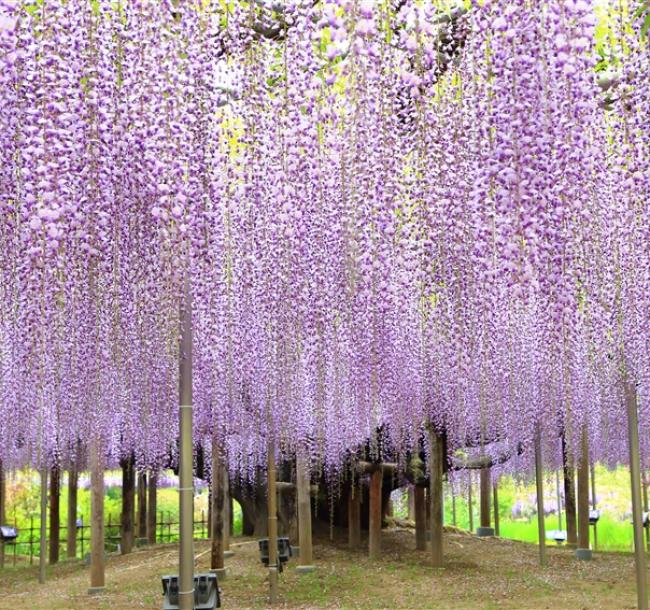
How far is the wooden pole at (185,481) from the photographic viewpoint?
542 centimetres

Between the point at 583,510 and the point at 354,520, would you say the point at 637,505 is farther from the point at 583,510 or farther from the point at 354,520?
the point at 354,520

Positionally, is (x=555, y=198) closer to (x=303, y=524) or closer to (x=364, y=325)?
(x=364, y=325)

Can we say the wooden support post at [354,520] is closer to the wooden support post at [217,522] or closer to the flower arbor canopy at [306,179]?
the wooden support post at [217,522]

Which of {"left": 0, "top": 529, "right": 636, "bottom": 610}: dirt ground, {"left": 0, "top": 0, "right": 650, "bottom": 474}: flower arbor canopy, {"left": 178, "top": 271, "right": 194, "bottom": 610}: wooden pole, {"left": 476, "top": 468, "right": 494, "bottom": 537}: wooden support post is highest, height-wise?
{"left": 0, "top": 0, "right": 650, "bottom": 474}: flower arbor canopy

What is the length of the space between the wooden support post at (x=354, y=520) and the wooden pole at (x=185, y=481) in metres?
8.56

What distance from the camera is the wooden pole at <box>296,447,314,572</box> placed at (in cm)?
1100

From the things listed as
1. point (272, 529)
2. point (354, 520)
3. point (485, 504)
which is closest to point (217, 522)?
point (272, 529)

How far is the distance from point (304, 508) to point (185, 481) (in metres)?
5.86

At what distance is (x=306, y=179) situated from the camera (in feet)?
20.6

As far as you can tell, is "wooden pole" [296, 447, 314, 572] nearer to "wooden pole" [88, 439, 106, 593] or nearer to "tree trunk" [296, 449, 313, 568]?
"tree trunk" [296, 449, 313, 568]

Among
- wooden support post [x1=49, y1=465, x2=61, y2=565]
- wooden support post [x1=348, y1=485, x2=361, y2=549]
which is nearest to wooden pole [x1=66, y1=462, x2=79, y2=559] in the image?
wooden support post [x1=49, y1=465, x2=61, y2=565]

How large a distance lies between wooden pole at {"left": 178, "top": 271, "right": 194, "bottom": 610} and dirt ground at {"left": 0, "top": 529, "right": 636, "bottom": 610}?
4.43 meters

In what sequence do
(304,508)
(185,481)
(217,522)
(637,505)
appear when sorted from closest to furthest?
(185,481)
(637,505)
(217,522)
(304,508)

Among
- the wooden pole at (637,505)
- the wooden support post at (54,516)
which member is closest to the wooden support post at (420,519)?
the wooden pole at (637,505)
